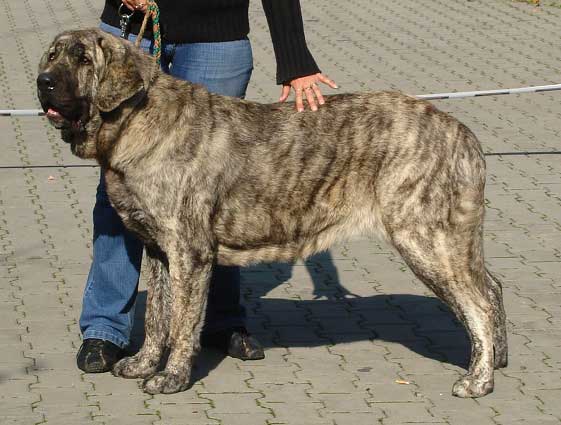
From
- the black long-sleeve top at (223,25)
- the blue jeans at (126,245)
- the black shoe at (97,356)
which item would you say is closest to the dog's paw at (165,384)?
the black shoe at (97,356)

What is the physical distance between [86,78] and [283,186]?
3.63ft

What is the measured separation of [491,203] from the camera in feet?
33.6

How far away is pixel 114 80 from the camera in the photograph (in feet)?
19.4

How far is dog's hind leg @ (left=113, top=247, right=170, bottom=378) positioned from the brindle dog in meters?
0.21

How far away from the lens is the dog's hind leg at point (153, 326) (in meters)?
6.62

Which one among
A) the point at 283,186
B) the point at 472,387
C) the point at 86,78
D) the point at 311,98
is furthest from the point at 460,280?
the point at 86,78

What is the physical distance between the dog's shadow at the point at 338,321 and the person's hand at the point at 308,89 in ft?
4.78

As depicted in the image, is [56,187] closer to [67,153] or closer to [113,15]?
[67,153]

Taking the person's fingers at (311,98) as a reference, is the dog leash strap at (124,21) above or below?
above

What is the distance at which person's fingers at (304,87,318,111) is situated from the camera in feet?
21.1

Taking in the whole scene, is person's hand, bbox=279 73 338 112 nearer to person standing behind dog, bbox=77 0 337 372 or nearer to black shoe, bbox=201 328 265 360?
person standing behind dog, bbox=77 0 337 372

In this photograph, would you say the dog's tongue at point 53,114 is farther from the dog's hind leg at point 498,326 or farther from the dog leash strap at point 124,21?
the dog's hind leg at point 498,326

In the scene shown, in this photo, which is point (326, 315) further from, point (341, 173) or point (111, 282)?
point (341, 173)

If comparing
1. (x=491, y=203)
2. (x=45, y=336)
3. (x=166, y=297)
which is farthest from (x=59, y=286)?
(x=491, y=203)
